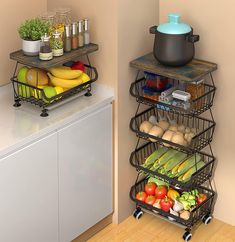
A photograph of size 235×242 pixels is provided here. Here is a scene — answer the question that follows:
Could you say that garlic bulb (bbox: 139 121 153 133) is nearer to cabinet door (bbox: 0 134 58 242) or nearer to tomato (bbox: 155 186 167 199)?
tomato (bbox: 155 186 167 199)

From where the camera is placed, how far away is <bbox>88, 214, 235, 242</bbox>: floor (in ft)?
12.1

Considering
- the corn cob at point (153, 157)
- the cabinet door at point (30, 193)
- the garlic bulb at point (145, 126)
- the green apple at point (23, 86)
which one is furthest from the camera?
the corn cob at point (153, 157)

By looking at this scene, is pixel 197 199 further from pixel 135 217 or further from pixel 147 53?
pixel 147 53

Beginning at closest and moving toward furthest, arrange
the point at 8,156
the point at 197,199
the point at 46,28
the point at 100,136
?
the point at 8,156 → the point at 46,28 → the point at 100,136 → the point at 197,199

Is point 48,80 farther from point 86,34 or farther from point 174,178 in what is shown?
point 174,178

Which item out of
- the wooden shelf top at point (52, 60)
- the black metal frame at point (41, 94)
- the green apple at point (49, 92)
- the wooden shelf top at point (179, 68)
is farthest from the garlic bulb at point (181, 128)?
the green apple at point (49, 92)

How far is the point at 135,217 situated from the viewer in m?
3.88

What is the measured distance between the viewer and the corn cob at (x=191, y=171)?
3559mm

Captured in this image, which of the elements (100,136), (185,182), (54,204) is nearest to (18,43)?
(100,136)

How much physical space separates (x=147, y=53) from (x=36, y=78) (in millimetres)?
666

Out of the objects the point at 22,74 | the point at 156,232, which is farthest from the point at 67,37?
the point at 156,232

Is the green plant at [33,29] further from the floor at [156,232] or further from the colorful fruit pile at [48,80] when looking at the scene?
the floor at [156,232]

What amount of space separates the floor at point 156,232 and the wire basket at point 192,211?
8 cm

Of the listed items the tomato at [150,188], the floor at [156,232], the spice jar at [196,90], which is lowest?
the floor at [156,232]
